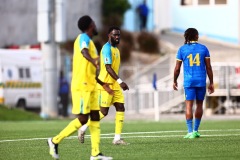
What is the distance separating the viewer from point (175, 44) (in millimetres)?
57625

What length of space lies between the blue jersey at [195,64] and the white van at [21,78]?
24766 mm

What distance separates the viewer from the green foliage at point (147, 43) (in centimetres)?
5988

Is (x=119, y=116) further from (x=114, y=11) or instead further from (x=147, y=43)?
(x=114, y=11)

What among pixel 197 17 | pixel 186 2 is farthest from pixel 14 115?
pixel 197 17

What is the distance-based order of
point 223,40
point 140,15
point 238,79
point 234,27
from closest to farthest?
point 238,79 → point 234,27 → point 223,40 → point 140,15

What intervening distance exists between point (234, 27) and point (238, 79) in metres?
8.92

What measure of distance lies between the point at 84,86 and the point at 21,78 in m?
30.7

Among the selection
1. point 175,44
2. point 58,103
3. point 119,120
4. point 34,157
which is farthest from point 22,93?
point 34,157

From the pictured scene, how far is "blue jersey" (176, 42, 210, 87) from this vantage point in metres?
20.3

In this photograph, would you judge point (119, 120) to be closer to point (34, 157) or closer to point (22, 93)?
point (34, 157)

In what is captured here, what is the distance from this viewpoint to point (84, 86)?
1557 cm

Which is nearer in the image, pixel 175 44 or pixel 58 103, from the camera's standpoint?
pixel 58 103

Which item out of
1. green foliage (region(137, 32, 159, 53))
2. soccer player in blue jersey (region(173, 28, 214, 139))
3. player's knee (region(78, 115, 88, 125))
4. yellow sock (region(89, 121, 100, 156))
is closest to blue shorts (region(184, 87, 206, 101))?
soccer player in blue jersey (region(173, 28, 214, 139))

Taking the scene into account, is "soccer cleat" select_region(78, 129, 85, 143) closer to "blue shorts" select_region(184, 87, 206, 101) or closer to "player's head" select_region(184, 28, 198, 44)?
"blue shorts" select_region(184, 87, 206, 101)
